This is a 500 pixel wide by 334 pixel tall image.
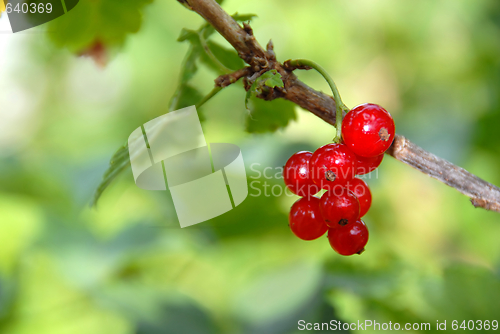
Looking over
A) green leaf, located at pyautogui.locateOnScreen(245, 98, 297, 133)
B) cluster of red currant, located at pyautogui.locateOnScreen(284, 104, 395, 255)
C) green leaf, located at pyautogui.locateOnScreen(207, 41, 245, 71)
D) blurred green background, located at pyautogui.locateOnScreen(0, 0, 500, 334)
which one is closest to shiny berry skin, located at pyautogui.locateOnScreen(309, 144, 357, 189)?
cluster of red currant, located at pyautogui.locateOnScreen(284, 104, 395, 255)

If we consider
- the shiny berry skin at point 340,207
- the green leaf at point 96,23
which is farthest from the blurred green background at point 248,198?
the shiny berry skin at point 340,207

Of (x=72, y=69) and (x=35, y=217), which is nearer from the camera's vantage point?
(x=35, y=217)

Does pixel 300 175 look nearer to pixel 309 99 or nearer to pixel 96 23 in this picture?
pixel 309 99

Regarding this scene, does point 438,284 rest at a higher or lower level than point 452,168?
lower

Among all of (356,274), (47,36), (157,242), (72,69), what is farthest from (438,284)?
(72,69)

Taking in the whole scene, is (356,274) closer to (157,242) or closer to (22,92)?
(157,242)

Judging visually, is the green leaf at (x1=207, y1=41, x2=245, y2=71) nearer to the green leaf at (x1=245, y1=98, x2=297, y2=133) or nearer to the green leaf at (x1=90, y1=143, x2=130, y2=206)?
the green leaf at (x1=245, y1=98, x2=297, y2=133)

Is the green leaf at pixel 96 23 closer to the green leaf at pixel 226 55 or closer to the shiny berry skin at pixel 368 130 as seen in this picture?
the green leaf at pixel 226 55
